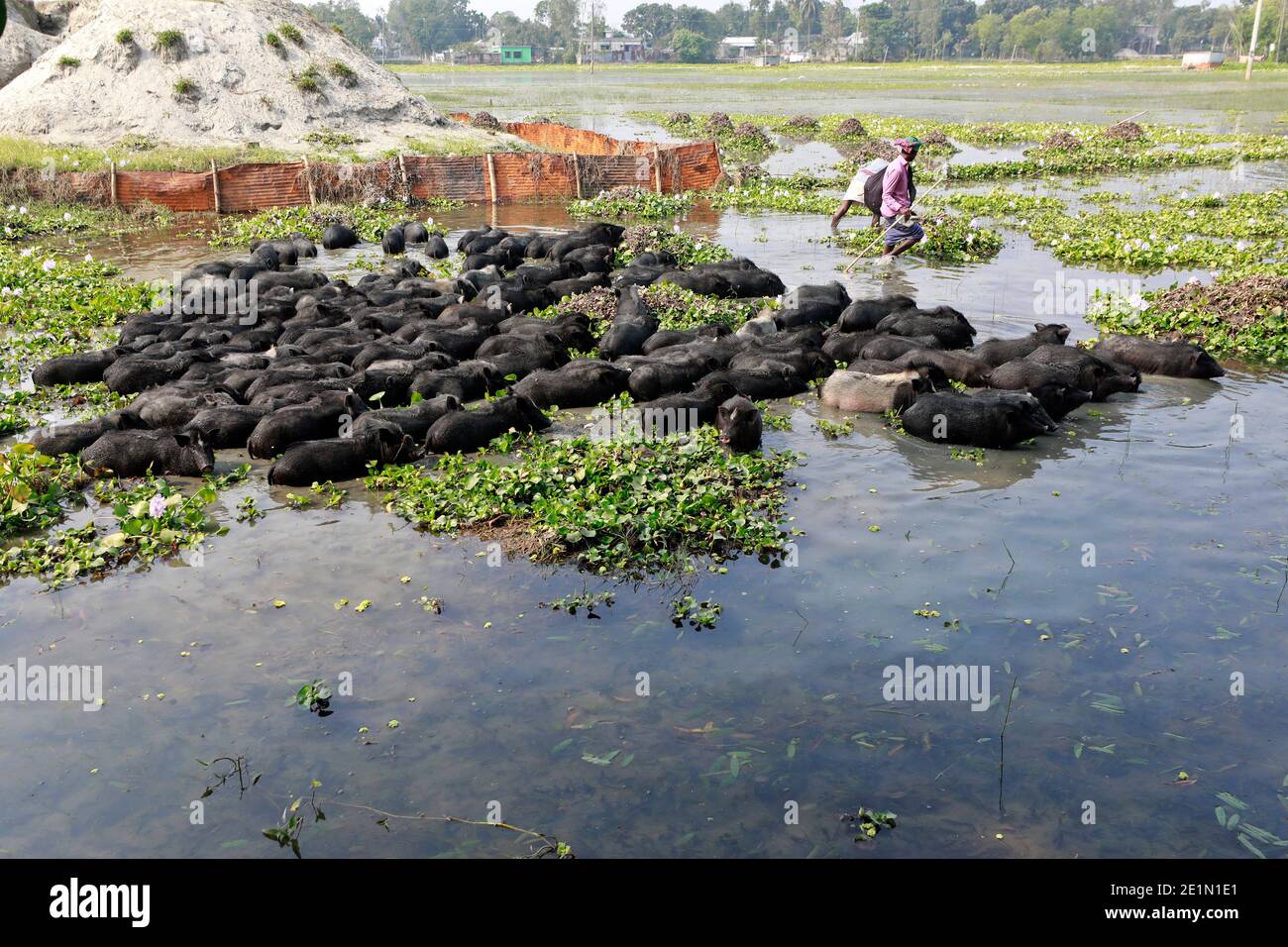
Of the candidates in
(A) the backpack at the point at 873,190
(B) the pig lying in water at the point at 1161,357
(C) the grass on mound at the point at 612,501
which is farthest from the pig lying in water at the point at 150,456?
(A) the backpack at the point at 873,190

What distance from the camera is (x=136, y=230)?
22.6 m

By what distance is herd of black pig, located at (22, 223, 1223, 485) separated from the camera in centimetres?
977

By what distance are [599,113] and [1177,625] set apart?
5768 centimetres

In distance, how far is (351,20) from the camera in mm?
160000

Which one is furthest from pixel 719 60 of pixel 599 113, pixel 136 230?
pixel 136 230

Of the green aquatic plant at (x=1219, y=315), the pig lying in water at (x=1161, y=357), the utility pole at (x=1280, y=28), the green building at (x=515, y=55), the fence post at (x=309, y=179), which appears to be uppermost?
the green building at (x=515, y=55)

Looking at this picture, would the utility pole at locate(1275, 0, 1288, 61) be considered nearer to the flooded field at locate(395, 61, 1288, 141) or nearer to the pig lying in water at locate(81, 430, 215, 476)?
the flooded field at locate(395, 61, 1288, 141)

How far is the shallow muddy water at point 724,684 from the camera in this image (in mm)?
5168

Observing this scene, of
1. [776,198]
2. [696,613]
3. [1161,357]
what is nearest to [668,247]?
[776,198]

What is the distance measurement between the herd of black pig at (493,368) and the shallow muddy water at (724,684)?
3.25ft

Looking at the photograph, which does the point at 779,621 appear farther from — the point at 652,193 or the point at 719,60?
the point at 719,60

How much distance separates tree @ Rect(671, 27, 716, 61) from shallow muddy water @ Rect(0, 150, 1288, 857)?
163674mm

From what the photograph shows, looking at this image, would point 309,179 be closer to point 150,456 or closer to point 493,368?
point 493,368

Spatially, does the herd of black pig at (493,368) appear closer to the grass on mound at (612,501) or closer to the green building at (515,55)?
the grass on mound at (612,501)
